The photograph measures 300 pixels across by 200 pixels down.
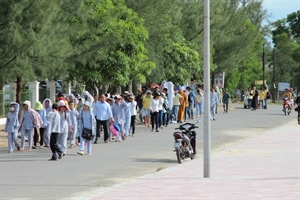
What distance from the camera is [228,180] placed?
14445 millimetres

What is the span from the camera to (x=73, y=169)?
16797mm

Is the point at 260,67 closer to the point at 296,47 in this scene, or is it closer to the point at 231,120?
the point at 296,47

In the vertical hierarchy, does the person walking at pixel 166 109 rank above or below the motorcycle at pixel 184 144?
above

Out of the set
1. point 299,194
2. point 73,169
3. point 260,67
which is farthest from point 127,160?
point 260,67

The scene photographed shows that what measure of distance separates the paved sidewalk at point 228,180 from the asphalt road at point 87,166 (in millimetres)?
690

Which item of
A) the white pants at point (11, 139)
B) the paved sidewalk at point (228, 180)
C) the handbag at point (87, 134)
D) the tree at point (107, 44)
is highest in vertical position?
the tree at point (107, 44)

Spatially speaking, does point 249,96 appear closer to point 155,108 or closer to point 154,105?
point 154,105

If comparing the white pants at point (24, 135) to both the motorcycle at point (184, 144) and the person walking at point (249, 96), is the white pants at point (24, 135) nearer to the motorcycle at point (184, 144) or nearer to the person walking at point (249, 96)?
the motorcycle at point (184, 144)

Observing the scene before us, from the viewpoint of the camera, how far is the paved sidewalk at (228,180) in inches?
486

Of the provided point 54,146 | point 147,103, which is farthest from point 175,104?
point 54,146

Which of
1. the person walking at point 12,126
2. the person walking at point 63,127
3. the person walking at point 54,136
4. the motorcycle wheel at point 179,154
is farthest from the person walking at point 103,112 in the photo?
the motorcycle wheel at point 179,154

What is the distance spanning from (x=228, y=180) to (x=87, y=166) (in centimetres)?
429

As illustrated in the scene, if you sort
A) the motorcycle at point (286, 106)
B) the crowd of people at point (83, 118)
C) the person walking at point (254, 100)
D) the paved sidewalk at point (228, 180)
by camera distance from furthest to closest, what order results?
the person walking at point (254, 100), the motorcycle at point (286, 106), the crowd of people at point (83, 118), the paved sidewalk at point (228, 180)

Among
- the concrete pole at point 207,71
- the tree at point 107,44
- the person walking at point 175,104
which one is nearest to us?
the concrete pole at point 207,71
